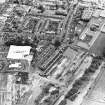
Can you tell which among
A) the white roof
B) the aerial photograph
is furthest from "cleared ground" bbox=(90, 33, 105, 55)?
the white roof

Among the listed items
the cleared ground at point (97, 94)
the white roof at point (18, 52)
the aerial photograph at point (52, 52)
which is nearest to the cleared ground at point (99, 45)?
the aerial photograph at point (52, 52)

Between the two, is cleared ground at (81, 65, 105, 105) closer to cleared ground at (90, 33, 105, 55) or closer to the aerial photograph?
the aerial photograph

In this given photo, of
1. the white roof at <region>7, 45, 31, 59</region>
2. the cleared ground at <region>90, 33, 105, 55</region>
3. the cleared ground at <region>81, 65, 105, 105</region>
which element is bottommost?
the cleared ground at <region>81, 65, 105, 105</region>

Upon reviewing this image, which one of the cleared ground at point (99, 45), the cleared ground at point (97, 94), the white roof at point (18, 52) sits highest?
the cleared ground at point (99, 45)

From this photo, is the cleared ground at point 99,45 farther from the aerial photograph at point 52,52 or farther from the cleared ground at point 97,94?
the cleared ground at point 97,94

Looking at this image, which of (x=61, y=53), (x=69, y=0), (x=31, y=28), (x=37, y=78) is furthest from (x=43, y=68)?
(x=69, y=0)

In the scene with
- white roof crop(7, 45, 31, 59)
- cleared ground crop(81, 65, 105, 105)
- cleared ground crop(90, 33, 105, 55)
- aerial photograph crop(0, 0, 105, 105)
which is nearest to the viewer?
cleared ground crop(81, 65, 105, 105)

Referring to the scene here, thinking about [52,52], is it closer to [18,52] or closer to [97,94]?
[18,52]

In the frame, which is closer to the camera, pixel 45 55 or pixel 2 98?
pixel 2 98

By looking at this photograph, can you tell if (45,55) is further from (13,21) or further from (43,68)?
(13,21)
